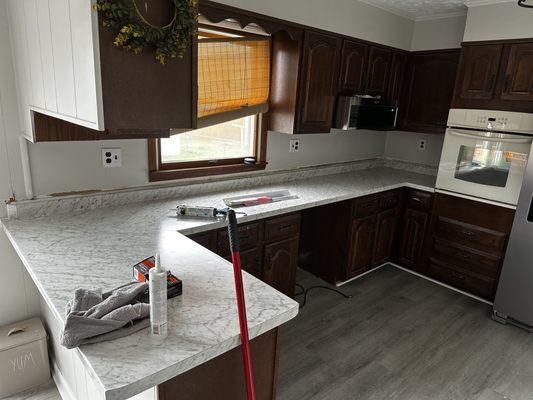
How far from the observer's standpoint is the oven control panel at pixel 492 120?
2.70 m

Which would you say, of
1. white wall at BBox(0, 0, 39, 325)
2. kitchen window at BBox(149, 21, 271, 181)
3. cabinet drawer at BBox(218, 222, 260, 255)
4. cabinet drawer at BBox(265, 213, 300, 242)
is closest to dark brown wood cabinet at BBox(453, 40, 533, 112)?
kitchen window at BBox(149, 21, 271, 181)

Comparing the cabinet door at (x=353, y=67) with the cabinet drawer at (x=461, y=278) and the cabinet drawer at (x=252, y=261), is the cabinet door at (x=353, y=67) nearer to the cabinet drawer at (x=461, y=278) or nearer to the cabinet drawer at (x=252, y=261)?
the cabinet drawer at (x=252, y=261)

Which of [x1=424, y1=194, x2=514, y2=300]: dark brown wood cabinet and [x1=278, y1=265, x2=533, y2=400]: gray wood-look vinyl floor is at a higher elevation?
[x1=424, y1=194, x2=514, y2=300]: dark brown wood cabinet

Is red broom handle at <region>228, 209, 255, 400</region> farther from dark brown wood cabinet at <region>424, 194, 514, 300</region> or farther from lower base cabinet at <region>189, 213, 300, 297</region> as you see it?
dark brown wood cabinet at <region>424, 194, 514, 300</region>

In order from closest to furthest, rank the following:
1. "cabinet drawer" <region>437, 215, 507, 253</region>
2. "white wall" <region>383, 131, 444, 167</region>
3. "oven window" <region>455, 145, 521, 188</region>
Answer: "oven window" <region>455, 145, 521, 188</region>, "cabinet drawer" <region>437, 215, 507, 253</region>, "white wall" <region>383, 131, 444, 167</region>

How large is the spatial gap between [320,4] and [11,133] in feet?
7.43

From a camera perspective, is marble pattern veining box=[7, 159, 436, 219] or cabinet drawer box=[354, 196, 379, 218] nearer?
marble pattern veining box=[7, 159, 436, 219]

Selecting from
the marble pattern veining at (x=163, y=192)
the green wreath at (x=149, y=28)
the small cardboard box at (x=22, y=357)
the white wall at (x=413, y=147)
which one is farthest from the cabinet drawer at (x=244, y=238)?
the white wall at (x=413, y=147)

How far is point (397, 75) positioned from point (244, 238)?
2.42m

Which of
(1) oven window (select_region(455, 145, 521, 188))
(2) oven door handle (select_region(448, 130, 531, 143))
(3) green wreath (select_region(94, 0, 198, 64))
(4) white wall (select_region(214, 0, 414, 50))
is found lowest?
(1) oven window (select_region(455, 145, 521, 188))

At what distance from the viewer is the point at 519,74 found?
278 cm

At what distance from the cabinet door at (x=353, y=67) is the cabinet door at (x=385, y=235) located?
115cm

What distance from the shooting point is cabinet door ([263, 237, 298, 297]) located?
2547mm

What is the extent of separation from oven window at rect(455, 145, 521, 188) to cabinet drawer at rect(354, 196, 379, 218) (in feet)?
2.32
